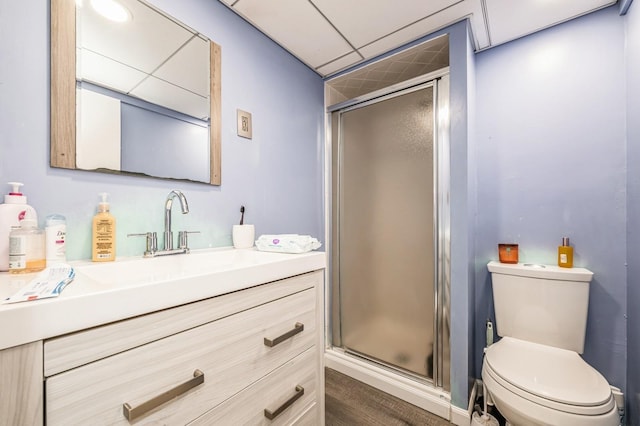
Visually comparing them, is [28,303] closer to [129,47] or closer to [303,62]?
[129,47]

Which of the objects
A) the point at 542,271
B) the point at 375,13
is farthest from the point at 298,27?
the point at 542,271

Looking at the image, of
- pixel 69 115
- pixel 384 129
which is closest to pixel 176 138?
pixel 69 115

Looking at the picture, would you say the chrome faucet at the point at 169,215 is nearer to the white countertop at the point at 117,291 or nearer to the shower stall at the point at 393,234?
the white countertop at the point at 117,291

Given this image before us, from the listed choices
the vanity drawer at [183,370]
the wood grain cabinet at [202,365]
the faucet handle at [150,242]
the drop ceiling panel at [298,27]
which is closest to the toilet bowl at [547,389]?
the wood grain cabinet at [202,365]

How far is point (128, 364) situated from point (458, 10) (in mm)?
1940

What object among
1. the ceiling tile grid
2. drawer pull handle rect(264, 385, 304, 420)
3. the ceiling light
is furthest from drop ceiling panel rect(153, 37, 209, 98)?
drawer pull handle rect(264, 385, 304, 420)

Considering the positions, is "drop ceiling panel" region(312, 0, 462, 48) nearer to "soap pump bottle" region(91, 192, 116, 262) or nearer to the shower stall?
the shower stall

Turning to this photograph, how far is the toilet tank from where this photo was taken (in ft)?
4.18

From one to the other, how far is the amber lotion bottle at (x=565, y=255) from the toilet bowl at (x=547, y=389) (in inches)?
17.0

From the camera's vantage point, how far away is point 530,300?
4.48 feet

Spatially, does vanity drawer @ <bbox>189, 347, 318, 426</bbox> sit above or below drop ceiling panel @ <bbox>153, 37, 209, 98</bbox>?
below

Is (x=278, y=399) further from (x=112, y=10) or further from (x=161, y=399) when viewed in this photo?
(x=112, y=10)

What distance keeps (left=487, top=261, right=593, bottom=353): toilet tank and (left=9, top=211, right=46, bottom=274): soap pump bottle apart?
1.92 meters

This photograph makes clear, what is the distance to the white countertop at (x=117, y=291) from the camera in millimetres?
412
